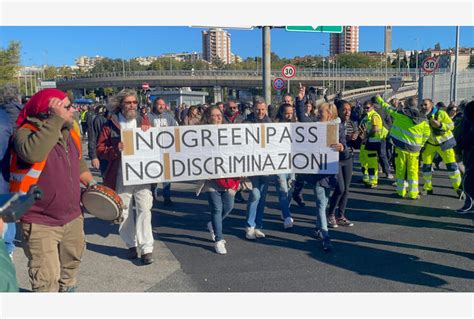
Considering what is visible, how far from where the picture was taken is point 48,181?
3545mm

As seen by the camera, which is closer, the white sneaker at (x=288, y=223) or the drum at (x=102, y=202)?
the drum at (x=102, y=202)

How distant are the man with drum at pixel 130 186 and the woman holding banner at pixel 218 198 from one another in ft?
2.54

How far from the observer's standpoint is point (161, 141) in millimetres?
5766

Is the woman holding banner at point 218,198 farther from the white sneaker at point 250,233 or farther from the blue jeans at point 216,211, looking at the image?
the white sneaker at point 250,233

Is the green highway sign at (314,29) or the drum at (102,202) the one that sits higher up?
the green highway sign at (314,29)

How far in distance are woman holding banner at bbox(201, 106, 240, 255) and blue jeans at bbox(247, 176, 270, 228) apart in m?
0.43

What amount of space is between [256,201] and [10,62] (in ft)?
135

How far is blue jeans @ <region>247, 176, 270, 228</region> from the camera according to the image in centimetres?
632

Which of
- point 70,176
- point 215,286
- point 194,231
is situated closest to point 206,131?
point 194,231

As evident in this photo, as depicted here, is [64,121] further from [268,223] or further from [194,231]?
[268,223]

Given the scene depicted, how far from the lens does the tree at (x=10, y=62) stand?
1526 inches

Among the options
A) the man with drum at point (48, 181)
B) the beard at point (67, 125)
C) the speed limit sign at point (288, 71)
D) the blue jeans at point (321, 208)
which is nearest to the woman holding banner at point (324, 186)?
the blue jeans at point (321, 208)

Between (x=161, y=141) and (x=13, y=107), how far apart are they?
1716mm

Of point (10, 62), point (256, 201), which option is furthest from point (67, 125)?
point (10, 62)
